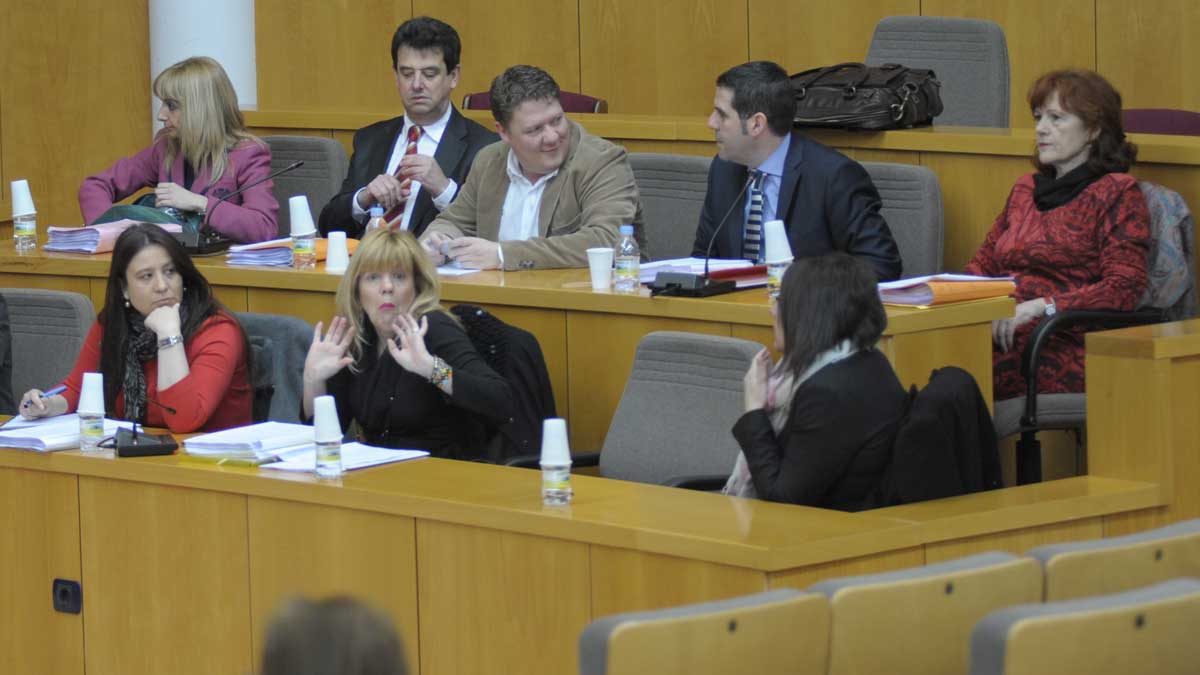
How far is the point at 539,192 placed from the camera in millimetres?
5527

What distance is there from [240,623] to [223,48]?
178 inches

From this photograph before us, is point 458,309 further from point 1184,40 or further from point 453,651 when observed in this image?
point 1184,40

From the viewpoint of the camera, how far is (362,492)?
366 cm

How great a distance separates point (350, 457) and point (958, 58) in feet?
10.4

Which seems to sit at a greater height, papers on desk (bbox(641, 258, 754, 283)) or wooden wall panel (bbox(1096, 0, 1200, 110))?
wooden wall panel (bbox(1096, 0, 1200, 110))

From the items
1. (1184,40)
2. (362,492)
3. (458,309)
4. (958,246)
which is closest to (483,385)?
(458,309)

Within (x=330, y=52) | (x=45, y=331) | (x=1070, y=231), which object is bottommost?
(x=45, y=331)

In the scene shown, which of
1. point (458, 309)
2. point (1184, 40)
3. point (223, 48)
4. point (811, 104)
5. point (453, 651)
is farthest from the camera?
point (223, 48)

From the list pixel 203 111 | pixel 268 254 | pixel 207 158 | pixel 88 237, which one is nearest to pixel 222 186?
pixel 207 158

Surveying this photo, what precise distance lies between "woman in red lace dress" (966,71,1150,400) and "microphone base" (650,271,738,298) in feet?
2.41

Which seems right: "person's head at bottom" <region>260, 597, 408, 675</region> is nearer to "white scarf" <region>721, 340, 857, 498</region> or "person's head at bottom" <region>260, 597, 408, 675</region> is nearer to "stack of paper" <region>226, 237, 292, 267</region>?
"white scarf" <region>721, 340, 857, 498</region>

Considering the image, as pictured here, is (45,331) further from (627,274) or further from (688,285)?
(688,285)

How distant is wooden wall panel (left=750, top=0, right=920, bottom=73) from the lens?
791cm

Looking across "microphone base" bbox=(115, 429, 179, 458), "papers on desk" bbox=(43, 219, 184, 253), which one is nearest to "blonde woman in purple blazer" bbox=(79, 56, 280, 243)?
"papers on desk" bbox=(43, 219, 184, 253)
